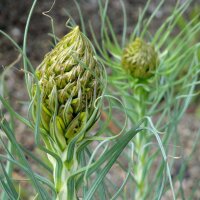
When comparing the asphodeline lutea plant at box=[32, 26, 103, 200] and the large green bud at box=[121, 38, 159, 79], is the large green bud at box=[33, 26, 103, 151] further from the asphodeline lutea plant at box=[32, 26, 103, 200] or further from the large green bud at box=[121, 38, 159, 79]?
the large green bud at box=[121, 38, 159, 79]

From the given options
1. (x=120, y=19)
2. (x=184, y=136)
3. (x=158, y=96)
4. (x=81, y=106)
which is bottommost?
(x=184, y=136)

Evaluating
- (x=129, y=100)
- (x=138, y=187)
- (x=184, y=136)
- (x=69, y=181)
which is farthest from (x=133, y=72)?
(x=184, y=136)

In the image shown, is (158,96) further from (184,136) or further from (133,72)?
(184,136)

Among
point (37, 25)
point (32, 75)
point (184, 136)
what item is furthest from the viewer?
point (37, 25)

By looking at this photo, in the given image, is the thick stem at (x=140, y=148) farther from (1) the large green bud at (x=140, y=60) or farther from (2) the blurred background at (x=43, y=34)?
(2) the blurred background at (x=43, y=34)

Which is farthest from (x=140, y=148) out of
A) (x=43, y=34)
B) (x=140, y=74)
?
(x=43, y=34)

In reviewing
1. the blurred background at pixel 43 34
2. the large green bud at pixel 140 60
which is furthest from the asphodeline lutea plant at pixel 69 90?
the blurred background at pixel 43 34
